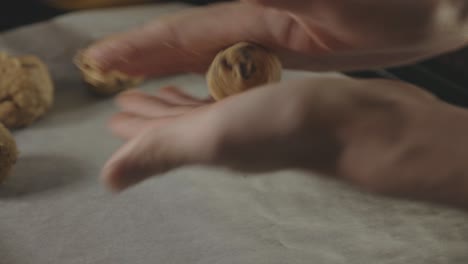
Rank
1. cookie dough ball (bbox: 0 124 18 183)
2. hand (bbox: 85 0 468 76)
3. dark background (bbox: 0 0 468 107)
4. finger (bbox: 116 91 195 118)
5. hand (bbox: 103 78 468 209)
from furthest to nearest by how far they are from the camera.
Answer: dark background (bbox: 0 0 468 107), cookie dough ball (bbox: 0 124 18 183), finger (bbox: 116 91 195 118), hand (bbox: 85 0 468 76), hand (bbox: 103 78 468 209)

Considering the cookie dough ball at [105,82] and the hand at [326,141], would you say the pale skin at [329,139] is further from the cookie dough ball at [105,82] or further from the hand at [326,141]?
the cookie dough ball at [105,82]

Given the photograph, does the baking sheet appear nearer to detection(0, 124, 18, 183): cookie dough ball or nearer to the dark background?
detection(0, 124, 18, 183): cookie dough ball

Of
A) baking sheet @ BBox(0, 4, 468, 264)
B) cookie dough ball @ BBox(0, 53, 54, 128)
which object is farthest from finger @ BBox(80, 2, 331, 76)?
cookie dough ball @ BBox(0, 53, 54, 128)

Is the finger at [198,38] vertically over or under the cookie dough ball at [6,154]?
over

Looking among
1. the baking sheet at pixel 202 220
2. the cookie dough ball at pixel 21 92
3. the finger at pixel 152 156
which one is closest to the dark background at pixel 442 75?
the baking sheet at pixel 202 220

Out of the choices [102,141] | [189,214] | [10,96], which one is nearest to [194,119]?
[189,214]

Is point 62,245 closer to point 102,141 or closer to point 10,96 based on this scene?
point 102,141
